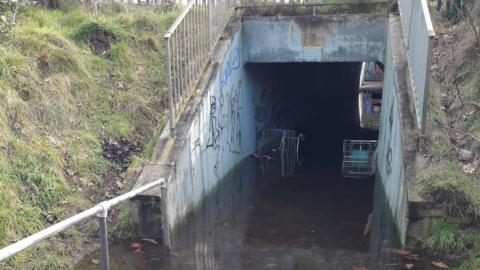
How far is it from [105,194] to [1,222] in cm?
157

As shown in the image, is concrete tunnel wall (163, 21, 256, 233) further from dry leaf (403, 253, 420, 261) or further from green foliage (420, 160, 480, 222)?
green foliage (420, 160, 480, 222)

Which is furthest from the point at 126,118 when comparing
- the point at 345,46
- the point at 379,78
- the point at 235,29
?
the point at 379,78

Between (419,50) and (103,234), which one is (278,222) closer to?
(419,50)

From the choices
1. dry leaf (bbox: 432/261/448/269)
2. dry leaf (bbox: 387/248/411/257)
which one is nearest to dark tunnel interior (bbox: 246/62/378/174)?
dry leaf (bbox: 387/248/411/257)

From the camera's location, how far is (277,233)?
6527 millimetres

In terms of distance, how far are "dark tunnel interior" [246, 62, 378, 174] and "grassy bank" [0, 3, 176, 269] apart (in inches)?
120

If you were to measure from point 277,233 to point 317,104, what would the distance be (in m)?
11.3

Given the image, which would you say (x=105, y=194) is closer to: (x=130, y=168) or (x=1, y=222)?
(x=130, y=168)

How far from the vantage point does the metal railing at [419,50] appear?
5.61 m

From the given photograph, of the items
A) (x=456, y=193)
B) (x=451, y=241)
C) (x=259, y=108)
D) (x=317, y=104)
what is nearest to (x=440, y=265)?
(x=451, y=241)

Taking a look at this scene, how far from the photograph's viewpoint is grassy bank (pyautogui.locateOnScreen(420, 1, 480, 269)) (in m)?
5.05

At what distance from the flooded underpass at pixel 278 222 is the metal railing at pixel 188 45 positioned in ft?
5.69

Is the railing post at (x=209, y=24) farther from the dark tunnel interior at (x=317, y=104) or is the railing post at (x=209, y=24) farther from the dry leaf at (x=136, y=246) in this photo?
the dry leaf at (x=136, y=246)

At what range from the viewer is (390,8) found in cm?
944
